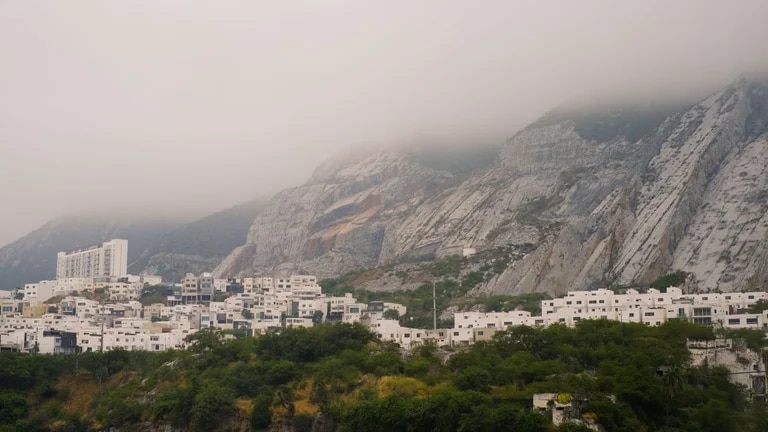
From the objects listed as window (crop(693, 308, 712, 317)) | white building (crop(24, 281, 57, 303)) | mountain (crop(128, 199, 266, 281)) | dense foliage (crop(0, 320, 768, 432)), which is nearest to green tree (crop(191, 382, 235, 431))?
dense foliage (crop(0, 320, 768, 432))

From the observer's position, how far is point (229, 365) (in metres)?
68.1

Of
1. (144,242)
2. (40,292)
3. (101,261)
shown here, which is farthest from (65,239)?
(40,292)

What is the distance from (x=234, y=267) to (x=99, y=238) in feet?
151

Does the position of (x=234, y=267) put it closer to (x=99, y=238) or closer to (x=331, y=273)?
(x=331, y=273)

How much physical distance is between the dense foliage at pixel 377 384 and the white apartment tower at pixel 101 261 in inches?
2092

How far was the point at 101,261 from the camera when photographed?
128 meters

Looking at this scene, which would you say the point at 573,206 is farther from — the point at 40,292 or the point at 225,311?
the point at 40,292

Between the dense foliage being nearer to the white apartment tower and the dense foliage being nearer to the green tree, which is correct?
the green tree

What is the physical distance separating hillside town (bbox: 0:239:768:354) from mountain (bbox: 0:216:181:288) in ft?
107

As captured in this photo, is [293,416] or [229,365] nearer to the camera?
[293,416]

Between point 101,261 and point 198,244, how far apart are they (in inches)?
1266

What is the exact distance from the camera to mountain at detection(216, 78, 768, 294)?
89688mm

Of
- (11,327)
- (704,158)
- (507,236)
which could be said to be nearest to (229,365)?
A: (11,327)

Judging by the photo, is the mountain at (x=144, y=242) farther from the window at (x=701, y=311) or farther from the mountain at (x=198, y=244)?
the window at (x=701, y=311)
